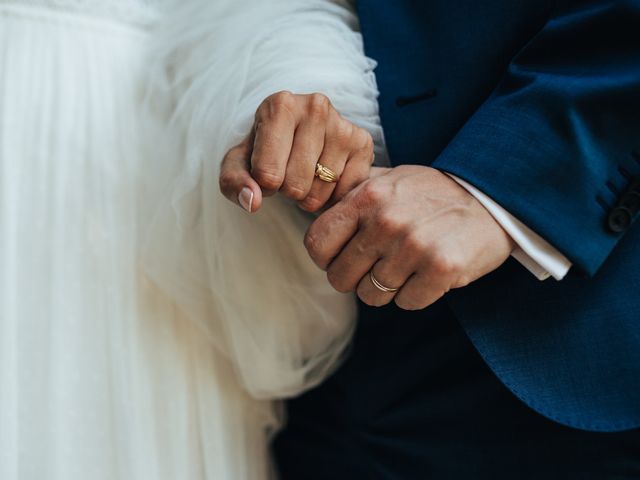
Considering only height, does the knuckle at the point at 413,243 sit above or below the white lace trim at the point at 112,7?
below

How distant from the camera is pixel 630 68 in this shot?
0.63 meters

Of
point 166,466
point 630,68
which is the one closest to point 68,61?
point 166,466

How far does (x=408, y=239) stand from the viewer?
597 mm

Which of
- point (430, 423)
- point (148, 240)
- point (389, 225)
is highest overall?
point (389, 225)

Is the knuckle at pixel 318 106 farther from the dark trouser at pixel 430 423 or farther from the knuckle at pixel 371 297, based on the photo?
the dark trouser at pixel 430 423

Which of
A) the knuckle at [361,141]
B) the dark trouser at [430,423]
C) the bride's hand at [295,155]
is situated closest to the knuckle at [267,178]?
the bride's hand at [295,155]

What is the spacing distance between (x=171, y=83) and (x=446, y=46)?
1.21 ft

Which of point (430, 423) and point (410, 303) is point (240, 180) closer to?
point (410, 303)

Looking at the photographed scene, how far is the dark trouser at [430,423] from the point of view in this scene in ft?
2.34

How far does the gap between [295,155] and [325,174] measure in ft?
0.13

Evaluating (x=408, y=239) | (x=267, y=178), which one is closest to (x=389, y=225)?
(x=408, y=239)

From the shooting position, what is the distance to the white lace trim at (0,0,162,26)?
776mm

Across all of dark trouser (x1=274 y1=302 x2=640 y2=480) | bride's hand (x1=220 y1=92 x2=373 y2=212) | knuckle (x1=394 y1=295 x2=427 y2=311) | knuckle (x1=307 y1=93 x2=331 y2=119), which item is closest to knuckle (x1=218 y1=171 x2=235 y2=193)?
bride's hand (x1=220 y1=92 x2=373 y2=212)

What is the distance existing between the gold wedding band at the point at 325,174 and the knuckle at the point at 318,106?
0.16ft
